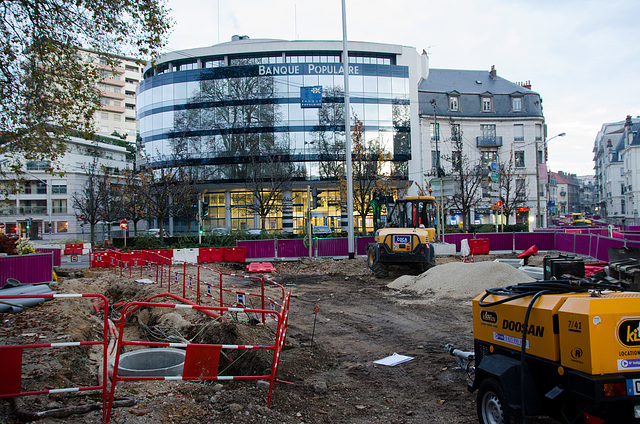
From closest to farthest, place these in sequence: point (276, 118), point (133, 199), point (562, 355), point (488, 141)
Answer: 1. point (562, 355)
2. point (133, 199)
3. point (276, 118)
4. point (488, 141)

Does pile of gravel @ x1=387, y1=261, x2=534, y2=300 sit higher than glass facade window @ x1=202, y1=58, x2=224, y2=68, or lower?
lower

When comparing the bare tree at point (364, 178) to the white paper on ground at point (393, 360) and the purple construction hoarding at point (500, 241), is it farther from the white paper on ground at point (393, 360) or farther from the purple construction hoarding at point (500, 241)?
the white paper on ground at point (393, 360)

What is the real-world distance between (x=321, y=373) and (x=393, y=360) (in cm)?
132

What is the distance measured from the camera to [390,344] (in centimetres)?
841

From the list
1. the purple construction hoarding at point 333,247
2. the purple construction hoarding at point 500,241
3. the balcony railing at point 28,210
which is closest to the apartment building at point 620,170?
the purple construction hoarding at point 500,241

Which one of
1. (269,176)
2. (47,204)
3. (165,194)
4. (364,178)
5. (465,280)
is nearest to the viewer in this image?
(465,280)

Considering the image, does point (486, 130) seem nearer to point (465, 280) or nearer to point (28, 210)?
point (465, 280)

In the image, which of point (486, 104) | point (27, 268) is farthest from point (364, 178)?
point (27, 268)

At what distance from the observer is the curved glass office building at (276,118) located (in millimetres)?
42469

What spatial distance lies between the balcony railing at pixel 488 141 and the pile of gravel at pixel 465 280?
122ft

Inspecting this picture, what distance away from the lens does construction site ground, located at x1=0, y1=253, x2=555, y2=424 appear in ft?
16.5

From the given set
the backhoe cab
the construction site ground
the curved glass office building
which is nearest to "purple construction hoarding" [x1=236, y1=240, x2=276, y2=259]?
the backhoe cab

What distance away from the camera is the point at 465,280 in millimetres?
13539

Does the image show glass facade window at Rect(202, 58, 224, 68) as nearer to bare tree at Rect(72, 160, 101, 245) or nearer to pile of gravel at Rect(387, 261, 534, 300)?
bare tree at Rect(72, 160, 101, 245)
